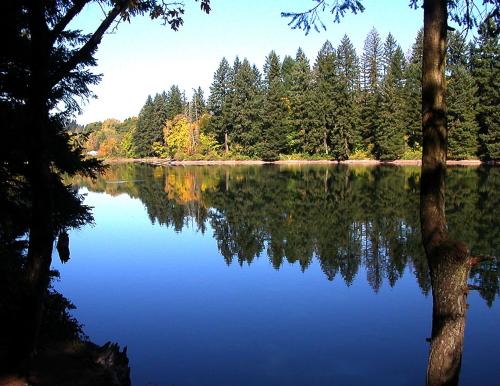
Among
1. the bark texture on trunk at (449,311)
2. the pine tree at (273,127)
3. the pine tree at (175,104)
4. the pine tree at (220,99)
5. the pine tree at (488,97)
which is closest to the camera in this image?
the bark texture on trunk at (449,311)

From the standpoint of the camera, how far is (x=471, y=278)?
39.6ft

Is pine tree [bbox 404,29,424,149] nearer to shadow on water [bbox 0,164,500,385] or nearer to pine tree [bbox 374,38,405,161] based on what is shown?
pine tree [bbox 374,38,405,161]

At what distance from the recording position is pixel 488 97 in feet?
159

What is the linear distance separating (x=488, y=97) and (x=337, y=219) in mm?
36354

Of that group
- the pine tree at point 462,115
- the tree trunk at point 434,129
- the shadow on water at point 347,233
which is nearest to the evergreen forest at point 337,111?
the pine tree at point 462,115

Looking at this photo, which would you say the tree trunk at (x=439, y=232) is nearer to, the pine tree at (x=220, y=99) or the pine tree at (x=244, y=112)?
the pine tree at (x=244, y=112)

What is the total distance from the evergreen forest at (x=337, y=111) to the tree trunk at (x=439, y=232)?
45690 mm

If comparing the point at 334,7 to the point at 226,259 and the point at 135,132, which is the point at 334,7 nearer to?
the point at 226,259

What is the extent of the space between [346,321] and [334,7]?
694 centimetres

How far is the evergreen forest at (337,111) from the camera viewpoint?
4875 centimetres

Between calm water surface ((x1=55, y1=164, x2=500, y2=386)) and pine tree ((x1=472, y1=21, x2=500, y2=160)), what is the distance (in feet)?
78.5

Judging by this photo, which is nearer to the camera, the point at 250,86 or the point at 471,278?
the point at 471,278

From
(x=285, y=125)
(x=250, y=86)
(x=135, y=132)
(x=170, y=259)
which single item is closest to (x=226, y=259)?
(x=170, y=259)

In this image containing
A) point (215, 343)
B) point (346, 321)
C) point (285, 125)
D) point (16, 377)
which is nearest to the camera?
point (16, 377)
